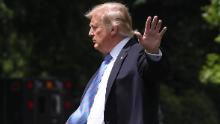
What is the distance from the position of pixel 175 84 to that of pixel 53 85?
3.41m

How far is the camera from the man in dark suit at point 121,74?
4.31 metres

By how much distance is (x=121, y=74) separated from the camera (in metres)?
4.45

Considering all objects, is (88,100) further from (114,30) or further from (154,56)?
(154,56)

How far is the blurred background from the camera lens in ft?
55.6

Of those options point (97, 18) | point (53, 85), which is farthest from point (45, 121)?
point (97, 18)

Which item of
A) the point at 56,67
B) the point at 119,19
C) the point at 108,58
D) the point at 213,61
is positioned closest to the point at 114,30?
the point at 119,19

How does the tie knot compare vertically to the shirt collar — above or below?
below

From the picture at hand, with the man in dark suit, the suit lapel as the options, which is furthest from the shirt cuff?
the suit lapel

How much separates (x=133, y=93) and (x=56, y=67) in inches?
656

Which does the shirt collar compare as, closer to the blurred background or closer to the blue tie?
the blue tie

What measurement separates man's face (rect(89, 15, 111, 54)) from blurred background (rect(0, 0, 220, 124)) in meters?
8.10

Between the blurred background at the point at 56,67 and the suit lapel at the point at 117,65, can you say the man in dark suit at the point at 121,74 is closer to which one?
the suit lapel at the point at 117,65

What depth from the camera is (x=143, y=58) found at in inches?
173

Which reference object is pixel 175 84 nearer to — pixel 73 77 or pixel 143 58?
pixel 73 77
